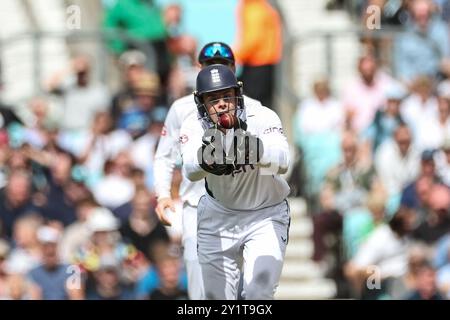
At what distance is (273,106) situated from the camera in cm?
1773

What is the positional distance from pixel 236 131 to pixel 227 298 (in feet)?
4.75

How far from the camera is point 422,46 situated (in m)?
17.6

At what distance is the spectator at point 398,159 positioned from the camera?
53.0ft

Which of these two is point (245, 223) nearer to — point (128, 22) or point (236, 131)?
point (236, 131)

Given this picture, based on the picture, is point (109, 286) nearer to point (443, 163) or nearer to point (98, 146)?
point (98, 146)

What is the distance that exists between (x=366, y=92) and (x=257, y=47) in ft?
4.19

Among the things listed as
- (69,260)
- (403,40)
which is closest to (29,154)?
(69,260)

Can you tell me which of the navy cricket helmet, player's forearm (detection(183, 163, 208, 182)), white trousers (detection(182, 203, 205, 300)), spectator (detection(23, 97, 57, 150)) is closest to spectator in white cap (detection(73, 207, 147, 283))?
spectator (detection(23, 97, 57, 150))

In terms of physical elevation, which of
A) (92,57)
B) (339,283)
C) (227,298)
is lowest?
(339,283)

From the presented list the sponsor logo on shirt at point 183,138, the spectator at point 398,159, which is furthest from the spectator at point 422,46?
the sponsor logo on shirt at point 183,138

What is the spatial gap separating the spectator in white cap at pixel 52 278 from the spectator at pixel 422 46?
451cm

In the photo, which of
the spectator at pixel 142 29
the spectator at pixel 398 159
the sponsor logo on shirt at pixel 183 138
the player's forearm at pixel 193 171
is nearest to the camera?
the player's forearm at pixel 193 171

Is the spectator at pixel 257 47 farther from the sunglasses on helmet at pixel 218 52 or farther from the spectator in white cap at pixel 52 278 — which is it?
the sunglasses on helmet at pixel 218 52

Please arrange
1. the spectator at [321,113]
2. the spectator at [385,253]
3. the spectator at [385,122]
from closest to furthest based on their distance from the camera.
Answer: the spectator at [385,253], the spectator at [385,122], the spectator at [321,113]
